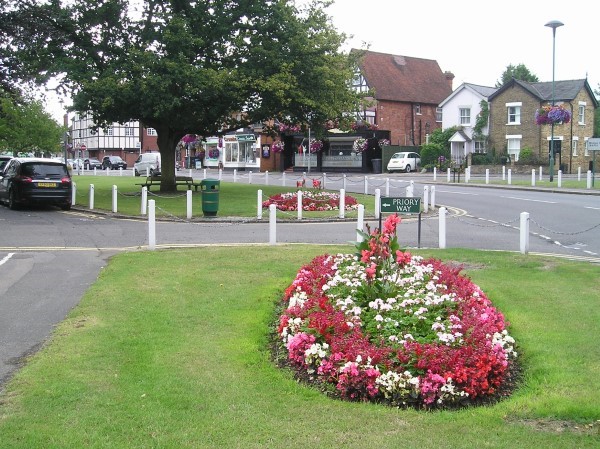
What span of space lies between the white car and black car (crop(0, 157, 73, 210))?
125 feet

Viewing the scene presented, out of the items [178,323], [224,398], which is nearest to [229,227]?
[178,323]

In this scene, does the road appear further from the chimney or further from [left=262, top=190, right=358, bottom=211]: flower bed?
the chimney

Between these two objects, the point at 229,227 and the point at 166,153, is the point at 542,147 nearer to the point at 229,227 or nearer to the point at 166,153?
the point at 166,153

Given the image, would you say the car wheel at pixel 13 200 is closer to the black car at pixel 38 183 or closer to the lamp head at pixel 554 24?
the black car at pixel 38 183

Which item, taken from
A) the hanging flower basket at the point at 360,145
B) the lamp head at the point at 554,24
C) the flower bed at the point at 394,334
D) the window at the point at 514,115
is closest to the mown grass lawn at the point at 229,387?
the flower bed at the point at 394,334

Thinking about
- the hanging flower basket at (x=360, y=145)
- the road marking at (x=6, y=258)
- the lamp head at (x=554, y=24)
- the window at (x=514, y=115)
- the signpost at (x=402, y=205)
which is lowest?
the road marking at (x=6, y=258)

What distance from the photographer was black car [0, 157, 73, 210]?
955 inches

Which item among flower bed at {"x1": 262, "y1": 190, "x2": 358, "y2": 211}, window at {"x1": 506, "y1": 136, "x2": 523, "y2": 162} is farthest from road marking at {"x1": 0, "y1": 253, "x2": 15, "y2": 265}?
window at {"x1": 506, "y1": 136, "x2": 523, "y2": 162}

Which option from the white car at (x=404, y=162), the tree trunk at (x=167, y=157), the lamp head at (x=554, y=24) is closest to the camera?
the tree trunk at (x=167, y=157)

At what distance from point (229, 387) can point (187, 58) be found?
23.1 m

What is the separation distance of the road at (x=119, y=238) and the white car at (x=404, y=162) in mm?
30756

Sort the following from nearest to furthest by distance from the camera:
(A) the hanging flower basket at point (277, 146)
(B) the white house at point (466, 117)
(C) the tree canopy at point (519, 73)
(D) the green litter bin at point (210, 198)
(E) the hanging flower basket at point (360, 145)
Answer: (D) the green litter bin at point (210, 198)
(B) the white house at point (466, 117)
(E) the hanging flower basket at point (360, 145)
(A) the hanging flower basket at point (277, 146)
(C) the tree canopy at point (519, 73)

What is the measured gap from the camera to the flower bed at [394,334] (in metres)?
5.81

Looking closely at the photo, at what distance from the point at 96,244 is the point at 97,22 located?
604 inches
